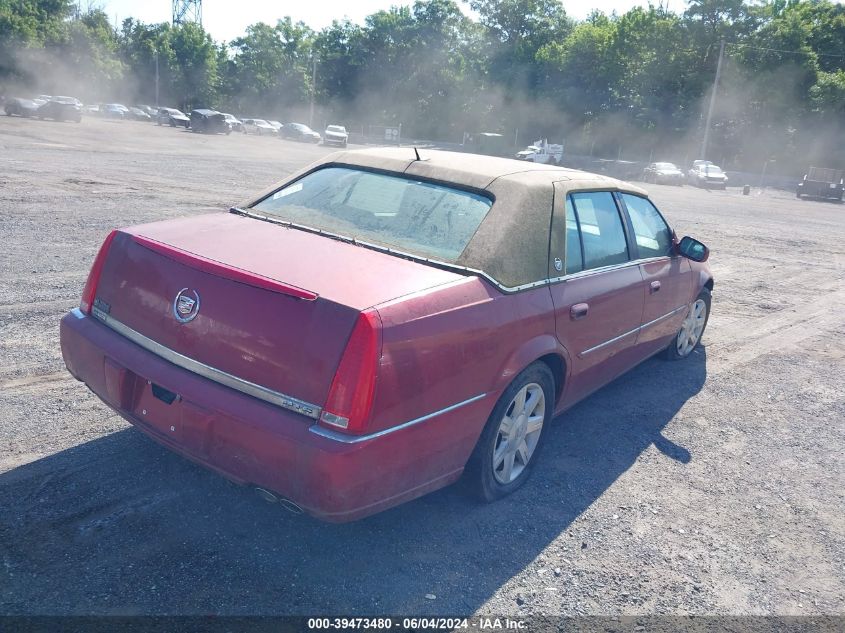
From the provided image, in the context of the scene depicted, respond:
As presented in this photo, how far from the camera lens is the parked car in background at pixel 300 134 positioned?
58750 millimetres

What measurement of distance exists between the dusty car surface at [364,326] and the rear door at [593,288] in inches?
0.7

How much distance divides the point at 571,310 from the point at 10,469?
9.60 ft

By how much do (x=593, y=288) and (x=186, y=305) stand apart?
7.45 ft

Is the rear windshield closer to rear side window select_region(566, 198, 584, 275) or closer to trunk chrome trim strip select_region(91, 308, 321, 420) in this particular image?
rear side window select_region(566, 198, 584, 275)

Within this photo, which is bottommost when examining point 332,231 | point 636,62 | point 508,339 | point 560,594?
point 560,594

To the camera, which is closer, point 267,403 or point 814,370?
point 267,403

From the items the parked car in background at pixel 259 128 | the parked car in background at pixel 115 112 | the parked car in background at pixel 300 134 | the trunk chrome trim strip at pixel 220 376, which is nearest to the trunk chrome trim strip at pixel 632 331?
the trunk chrome trim strip at pixel 220 376

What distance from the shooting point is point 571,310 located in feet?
12.7

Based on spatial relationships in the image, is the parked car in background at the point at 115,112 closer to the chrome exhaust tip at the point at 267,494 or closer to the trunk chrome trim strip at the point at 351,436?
the chrome exhaust tip at the point at 267,494

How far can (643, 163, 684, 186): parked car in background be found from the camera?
39.2 metres

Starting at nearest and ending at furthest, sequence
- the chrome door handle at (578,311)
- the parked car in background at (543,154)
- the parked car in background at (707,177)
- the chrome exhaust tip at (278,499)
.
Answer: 1. the chrome exhaust tip at (278,499)
2. the chrome door handle at (578,311)
3. the parked car in background at (707,177)
4. the parked car in background at (543,154)

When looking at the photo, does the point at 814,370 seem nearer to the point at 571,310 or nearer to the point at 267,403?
the point at 571,310

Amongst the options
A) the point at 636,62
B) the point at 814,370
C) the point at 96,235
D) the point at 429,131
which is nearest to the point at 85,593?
the point at 814,370

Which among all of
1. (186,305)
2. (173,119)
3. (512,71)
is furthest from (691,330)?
(512,71)
